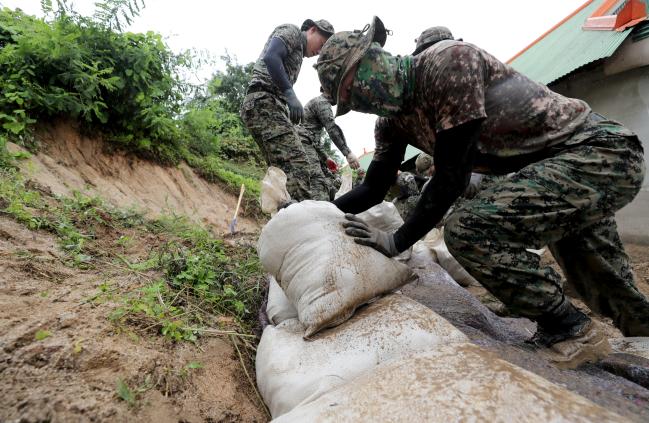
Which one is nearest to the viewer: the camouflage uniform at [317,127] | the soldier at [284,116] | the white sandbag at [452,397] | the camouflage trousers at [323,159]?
the white sandbag at [452,397]

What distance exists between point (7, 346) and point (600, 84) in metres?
4.82

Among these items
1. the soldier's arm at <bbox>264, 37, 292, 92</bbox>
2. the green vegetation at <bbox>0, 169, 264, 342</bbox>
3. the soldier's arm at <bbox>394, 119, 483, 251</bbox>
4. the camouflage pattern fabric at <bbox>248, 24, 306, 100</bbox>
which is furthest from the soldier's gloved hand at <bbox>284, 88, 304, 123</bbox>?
the soldier's arm at <bbox>394, 119, 483, 251</bbox>

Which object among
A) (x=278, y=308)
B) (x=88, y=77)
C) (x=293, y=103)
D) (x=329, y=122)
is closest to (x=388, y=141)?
(x=278, y=308)

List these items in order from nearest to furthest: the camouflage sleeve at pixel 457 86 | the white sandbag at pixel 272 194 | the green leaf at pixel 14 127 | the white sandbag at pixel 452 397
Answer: the white sandbag at pixel 452 397 → the camouflage sleeve at pixel 457 86 → the white sandbag at pixel 272 194 → the green leaf at pixel 14 127

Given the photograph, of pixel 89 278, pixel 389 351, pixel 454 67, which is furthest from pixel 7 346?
pixel 454 67

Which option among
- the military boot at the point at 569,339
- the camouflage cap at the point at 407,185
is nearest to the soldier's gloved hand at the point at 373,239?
the military boot at the point at 569,339

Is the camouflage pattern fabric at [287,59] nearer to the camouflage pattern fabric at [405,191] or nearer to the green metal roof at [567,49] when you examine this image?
the camouflage pattern fabric at [405,191]

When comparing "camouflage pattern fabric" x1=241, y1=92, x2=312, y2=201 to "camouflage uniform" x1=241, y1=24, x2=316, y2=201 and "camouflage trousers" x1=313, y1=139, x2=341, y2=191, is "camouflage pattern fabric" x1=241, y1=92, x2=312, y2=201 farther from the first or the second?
"camouflage trousers" x1=313, y1=139, x2=341, y2=191

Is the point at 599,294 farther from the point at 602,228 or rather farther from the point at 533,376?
the point at 533,376

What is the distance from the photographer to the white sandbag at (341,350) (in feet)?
3.33

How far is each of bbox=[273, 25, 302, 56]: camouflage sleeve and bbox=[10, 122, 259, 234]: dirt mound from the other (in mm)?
1612

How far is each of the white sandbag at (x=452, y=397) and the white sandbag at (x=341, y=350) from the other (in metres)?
0.11

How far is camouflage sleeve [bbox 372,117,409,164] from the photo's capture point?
160 cm

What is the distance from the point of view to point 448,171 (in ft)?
3.94
